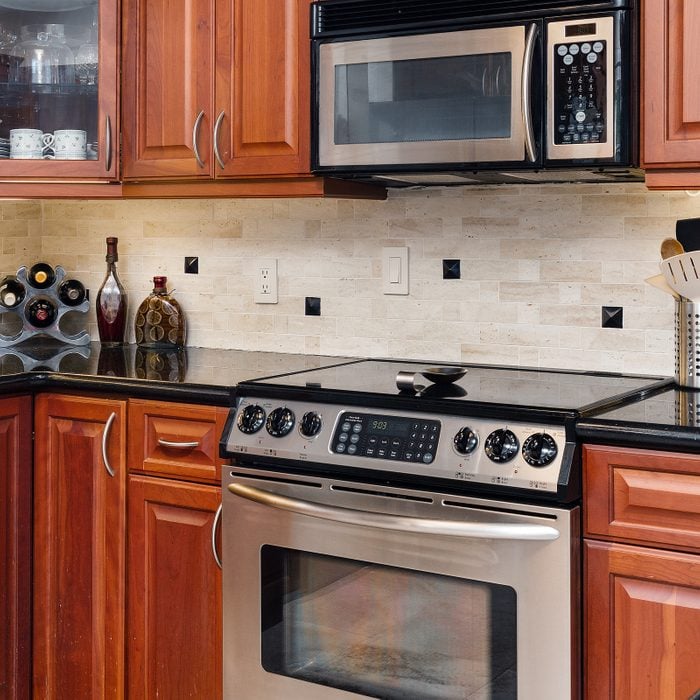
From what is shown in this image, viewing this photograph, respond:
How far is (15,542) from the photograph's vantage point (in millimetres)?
2561

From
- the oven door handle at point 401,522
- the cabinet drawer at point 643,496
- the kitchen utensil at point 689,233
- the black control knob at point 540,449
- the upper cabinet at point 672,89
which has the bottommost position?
the oven door handle at point 401,522

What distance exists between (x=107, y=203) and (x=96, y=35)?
1.98 ft

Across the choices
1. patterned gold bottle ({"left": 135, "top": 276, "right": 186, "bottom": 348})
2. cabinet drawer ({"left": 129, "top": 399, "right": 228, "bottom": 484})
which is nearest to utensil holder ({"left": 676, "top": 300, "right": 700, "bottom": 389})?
cabinet drawer ({"left": 129, "top": 399, "right": 228, "bottom": 484})

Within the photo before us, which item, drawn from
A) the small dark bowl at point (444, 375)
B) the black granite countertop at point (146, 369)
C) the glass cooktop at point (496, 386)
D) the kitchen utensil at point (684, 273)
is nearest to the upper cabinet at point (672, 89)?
the kitchen utensil at point (684, 273)

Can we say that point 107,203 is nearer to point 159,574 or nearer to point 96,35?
point 96,35

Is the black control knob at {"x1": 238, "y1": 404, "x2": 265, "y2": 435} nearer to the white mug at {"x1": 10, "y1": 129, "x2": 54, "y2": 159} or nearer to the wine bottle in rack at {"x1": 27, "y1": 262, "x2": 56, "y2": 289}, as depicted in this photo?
the white mug at {"x1": 10, "y1": 129, "x2": 54, "y2": 159}

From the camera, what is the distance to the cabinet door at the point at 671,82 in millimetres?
2053

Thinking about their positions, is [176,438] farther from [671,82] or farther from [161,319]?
[671,82]

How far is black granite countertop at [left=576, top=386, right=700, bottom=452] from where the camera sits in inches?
70.5

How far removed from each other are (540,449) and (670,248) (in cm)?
66

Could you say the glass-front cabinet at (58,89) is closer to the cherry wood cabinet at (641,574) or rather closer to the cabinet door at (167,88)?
the cabinet door at (167,88)

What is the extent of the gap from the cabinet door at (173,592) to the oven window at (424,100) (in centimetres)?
88

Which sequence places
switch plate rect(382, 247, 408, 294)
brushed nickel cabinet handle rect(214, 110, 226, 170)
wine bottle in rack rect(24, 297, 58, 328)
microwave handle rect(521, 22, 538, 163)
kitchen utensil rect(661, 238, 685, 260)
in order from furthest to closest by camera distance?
1. wine bottle in rack rect(24, 297, 58, 328)
2. switch plate rect(382, 247, 408, 294)
3. brushed nickel cabinet handle rect(214, 110, 226, 170)
4. kitchen utensil rect(661, 238, 685, 260)
5. microwave handle rect(521, 22, 538, 163)

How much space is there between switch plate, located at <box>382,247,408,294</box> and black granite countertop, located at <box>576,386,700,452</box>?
880mm
